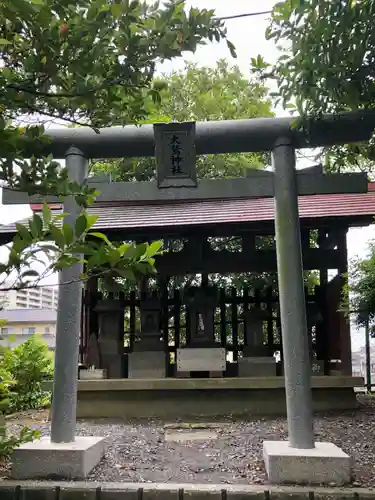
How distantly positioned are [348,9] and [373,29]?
0.26m

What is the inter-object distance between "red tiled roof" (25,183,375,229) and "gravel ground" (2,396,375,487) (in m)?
2.70

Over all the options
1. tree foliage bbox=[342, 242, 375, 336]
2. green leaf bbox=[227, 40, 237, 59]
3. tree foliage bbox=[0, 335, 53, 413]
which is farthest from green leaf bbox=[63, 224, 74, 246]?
tree foliage bbox=[0, 335, 53, 413]

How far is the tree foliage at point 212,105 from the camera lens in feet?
35.0

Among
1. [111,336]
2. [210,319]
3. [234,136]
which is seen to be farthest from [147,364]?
[234,136]

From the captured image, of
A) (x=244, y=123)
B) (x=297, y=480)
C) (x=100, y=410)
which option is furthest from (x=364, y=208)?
(x=100, y=410)

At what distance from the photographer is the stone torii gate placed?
4.10 metres

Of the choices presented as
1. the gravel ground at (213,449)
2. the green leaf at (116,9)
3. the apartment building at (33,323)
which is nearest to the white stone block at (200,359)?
the gravel ground at (213,449)

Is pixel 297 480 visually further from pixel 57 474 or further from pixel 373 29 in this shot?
pixel 373 29

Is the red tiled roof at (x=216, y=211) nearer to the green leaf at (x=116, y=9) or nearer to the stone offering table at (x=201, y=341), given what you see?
the stone offering table at (x=201, y=341)

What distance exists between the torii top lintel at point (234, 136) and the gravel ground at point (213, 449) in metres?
2.92

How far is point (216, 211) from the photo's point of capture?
749 cm

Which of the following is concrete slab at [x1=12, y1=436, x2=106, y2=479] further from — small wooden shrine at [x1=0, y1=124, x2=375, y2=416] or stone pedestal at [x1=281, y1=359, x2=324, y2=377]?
stone pedestal at [x1=281, y1=359, x2=324, y2=377]

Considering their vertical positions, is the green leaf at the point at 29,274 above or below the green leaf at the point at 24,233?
below

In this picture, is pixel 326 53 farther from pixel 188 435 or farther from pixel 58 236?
pixel 188 435
